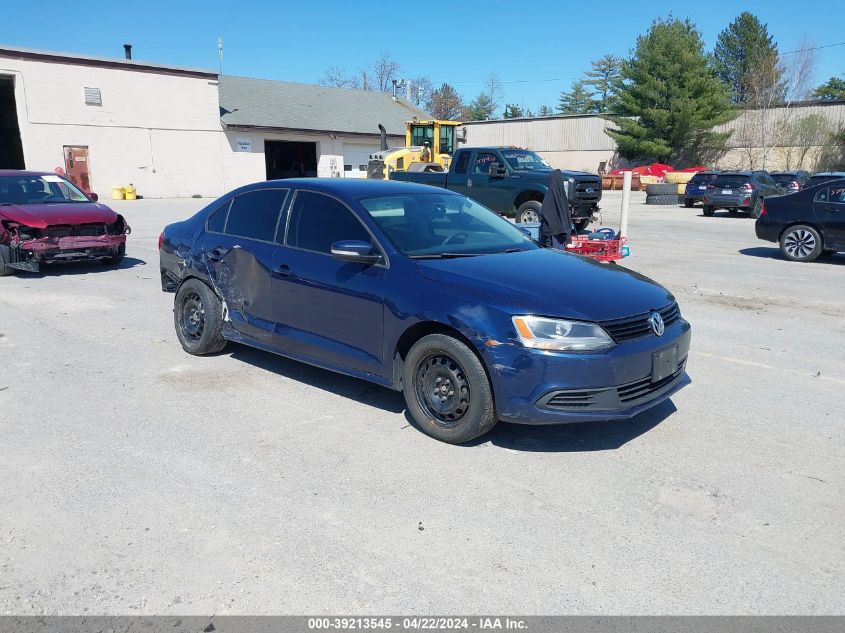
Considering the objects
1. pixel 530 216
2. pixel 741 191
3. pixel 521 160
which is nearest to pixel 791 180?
pixel 741 191

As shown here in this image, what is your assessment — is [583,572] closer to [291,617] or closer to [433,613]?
[433,613]

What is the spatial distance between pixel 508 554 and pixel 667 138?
49.2 meters

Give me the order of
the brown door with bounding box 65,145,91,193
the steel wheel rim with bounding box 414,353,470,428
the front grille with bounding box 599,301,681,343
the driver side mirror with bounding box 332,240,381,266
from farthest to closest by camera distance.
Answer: the brown door with bounding box 65,145,91,193 → the driver side mirror with bounding box 332,240,381,266 → the steel wheel rim with bounding box 414,353,470,428 → the front grille with bounding box 599,301,681,343

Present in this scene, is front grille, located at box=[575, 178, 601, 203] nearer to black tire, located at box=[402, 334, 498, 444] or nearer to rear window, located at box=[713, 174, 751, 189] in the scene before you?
rear window, located at box=[713, 174, 751, 189]

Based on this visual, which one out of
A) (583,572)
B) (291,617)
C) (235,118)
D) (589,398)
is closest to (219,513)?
(291,617)

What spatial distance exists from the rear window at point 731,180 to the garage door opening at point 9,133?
32695mm

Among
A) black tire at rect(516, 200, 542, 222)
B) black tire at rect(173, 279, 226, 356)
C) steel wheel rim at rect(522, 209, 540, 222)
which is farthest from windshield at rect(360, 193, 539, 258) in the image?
steel wheel rim at rect(522, 209, 540, 222)

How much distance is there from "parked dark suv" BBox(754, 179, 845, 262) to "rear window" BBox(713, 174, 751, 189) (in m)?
10.8

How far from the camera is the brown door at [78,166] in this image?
32969 millimetres

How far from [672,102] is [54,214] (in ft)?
144

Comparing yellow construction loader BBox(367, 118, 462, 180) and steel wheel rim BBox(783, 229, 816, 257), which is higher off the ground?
yellow construction loader BBox(367, 118, 462, 180)

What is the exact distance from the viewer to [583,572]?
3.20m

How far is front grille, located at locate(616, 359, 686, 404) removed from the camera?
4277mm

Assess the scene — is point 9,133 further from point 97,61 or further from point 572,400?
point 572,400
